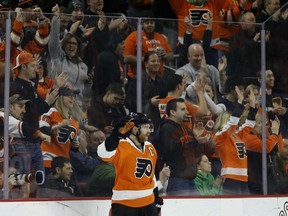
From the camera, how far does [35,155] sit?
6.30 m

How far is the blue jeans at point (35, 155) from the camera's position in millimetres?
6281

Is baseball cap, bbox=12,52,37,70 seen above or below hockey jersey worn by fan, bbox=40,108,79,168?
above

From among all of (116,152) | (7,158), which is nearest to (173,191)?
(116,152)

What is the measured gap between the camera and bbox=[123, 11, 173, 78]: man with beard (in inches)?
262

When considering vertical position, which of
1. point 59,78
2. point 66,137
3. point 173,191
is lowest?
point 173,191

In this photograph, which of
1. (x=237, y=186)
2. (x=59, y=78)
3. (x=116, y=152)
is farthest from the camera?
(x=237, y=186)

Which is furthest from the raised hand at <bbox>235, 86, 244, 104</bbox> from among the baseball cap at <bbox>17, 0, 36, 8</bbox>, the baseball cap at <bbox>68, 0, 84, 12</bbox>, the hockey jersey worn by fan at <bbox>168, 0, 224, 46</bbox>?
the baseball cap at <bbox>17, 0, 36, 8</bbox>

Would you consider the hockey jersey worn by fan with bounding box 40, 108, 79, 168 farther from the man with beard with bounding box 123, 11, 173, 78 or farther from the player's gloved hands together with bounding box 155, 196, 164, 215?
the player's gloved hands together with bounding box 155, 196, 164, 215

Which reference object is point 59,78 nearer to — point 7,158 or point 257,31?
point 7,158

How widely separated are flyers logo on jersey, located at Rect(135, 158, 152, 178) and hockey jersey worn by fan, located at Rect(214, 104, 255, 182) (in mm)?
933

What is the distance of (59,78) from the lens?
21.0ft

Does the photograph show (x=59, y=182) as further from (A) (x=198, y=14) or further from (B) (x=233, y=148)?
(A) (x=198, y=14)

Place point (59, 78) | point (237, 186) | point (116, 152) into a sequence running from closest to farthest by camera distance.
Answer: point (116, 152)
point (59, 78)
point (237, 186)

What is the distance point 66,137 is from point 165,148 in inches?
32.0
